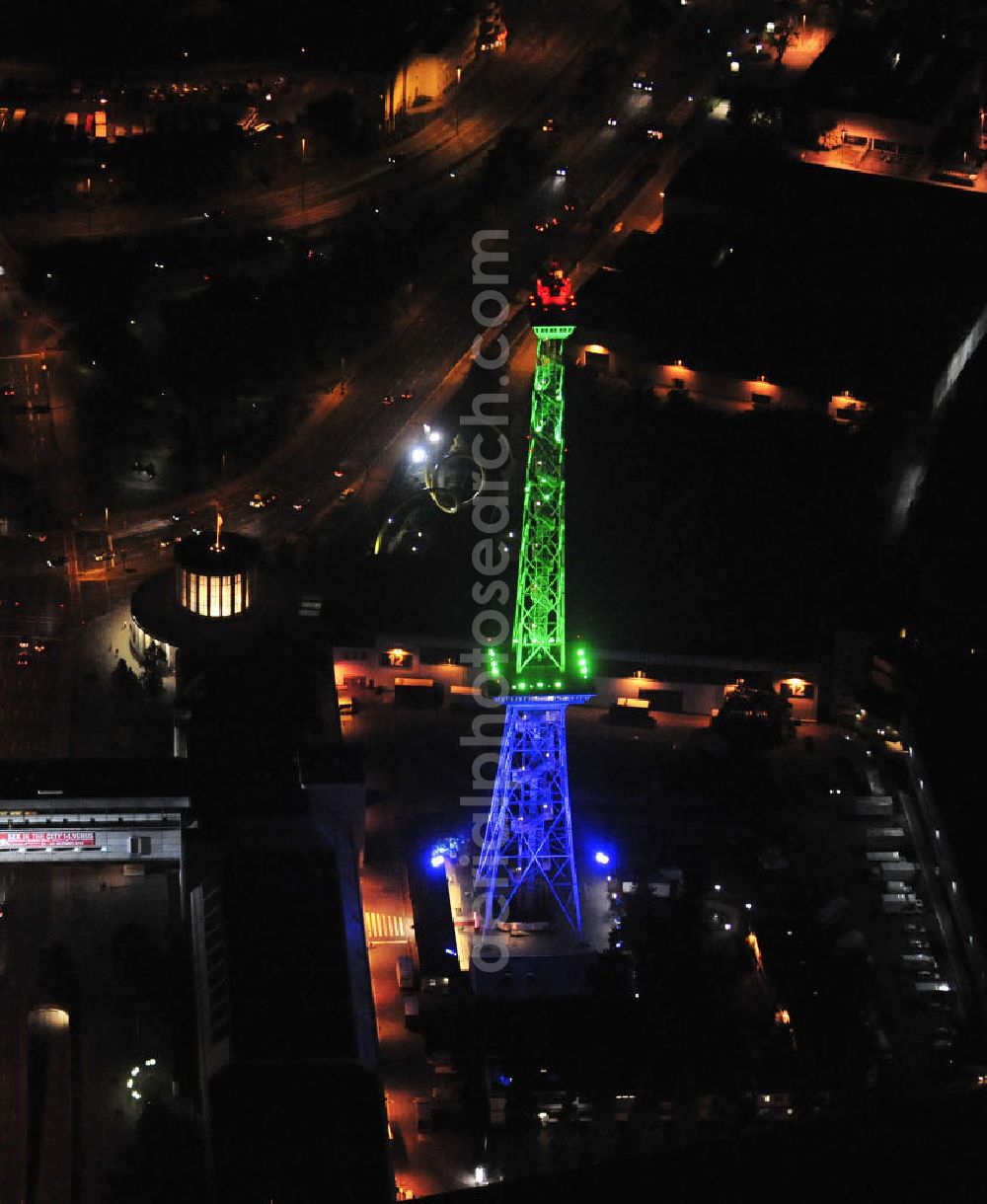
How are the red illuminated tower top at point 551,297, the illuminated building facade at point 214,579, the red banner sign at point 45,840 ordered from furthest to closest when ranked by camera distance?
the illuminated building facade at point 214,579 < the red banner sign at point 45,840 < the red illuminated tower top at point 551,297

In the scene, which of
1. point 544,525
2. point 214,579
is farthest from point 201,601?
point 544,525

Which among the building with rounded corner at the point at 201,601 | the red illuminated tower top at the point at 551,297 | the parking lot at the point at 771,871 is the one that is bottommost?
the parking lot at the point at 771,871

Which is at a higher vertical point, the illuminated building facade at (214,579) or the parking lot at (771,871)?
the illuminated building facade at (214,579)

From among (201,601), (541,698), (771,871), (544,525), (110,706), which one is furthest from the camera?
(201,601)

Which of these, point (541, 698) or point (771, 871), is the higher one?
point (541, 698)

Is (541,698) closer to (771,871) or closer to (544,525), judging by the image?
(544,525)

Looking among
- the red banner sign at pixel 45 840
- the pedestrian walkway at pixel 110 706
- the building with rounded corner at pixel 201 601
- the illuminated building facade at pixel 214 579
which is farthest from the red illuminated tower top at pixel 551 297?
the pedestrian walkway at pixel 110 706

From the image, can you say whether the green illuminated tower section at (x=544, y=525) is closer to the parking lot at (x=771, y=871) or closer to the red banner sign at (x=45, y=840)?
the parking lot at (x=771, y=871)
